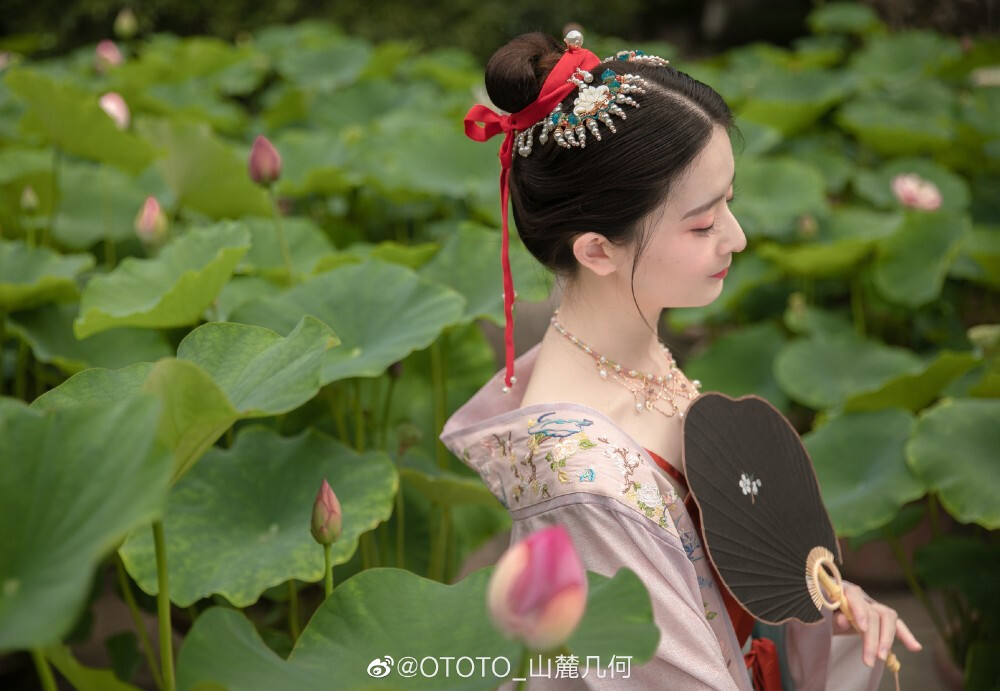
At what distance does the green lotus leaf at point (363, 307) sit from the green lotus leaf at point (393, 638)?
523 millimetres

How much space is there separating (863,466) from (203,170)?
1156mm

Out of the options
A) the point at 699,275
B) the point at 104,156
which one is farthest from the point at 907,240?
the point at 104,156

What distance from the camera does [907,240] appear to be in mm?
2105

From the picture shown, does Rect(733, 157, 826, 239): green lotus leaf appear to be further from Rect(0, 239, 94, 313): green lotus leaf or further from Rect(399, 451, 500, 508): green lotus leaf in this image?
Rect(0, 239, 94, 313): green lotus leaf

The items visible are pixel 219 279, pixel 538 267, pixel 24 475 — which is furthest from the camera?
pixel 538 267

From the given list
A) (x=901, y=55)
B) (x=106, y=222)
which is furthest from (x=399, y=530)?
(x=901, y=55)

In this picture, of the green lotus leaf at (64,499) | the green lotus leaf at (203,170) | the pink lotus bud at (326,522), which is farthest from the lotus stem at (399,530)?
the green lotus leaf at (64,499)

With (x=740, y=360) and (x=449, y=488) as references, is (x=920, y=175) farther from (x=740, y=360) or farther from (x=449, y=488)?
(x=449, y=488)

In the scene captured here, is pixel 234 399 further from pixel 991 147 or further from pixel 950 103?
pixel 950 103

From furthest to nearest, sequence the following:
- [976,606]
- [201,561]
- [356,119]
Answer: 1. [356,119]
2. [976,606]
3. [201,561]

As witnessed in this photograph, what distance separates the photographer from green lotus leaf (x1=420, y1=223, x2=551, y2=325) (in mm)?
1532

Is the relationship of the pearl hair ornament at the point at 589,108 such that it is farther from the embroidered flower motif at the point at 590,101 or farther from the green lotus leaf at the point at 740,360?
the green lotus leaf at the point at 740,360

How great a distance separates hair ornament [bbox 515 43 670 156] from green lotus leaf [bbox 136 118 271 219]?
92 centimetres

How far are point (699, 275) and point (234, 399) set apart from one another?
43 cm
